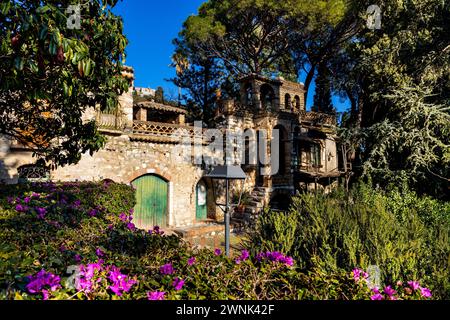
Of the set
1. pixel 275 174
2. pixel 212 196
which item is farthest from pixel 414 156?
pixel 212 196

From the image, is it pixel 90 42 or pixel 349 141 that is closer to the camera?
pixel 90 42

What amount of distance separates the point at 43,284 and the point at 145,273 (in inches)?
33.8

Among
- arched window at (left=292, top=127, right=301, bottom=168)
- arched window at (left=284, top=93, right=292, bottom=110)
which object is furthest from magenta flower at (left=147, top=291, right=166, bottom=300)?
arched window at (left=284, top=93, right=292, bottom=110)

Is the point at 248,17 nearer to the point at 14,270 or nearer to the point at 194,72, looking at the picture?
the point at 194,72

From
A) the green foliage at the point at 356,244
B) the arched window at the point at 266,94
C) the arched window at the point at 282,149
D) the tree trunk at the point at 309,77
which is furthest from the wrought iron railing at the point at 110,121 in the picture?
the tree trunk at the point at 309,77

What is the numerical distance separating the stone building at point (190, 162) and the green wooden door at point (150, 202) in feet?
0.15

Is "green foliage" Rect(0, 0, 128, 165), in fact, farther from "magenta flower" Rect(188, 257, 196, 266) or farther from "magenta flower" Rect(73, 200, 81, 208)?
"magenta flower" Rect(188, 257, 196, 266)

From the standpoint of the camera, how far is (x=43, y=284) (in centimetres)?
186

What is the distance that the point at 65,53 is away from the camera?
Answer: 2.90m

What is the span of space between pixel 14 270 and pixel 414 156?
41.1 ft

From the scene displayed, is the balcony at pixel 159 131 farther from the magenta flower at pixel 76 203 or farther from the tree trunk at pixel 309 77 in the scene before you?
the tree trunk at pixel 309 77

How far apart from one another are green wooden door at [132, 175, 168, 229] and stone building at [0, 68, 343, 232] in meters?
0.05

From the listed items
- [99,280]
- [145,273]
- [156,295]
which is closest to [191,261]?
[145,273]

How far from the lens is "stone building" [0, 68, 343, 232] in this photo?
1130 cm
